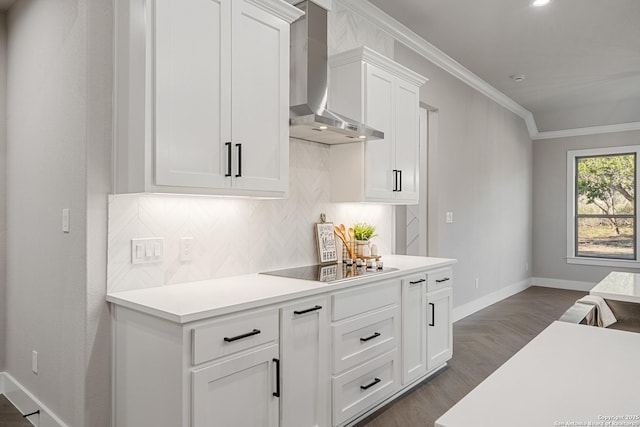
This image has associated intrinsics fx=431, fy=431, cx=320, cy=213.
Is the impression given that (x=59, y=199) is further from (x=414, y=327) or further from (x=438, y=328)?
(x=438, y=328)

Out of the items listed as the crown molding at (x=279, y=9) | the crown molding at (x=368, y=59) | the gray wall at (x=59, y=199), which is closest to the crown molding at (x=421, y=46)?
the crown molding at (x=368, y=59)

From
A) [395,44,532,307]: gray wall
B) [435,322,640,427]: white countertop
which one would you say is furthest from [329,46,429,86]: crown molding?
[435,322,640,427]: white countertop

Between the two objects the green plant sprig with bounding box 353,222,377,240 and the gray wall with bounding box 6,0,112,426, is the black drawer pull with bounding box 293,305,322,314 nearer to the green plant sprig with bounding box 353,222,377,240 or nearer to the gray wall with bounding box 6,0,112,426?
the gray wall with bounding box 6,0,112,426

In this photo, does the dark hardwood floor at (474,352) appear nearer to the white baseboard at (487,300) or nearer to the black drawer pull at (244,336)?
the white baseboard at (487,300)

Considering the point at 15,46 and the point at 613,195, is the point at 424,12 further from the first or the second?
the point at 613,195

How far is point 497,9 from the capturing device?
3.56 m

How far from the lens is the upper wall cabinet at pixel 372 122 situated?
3.03 metres

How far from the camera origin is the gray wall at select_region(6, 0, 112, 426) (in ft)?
6.64

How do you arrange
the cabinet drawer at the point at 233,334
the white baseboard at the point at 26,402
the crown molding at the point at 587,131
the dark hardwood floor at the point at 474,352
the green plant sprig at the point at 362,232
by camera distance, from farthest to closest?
the crown molding at the point at 587,131, the green plant sprig at the point at 362,232, the dark hardwood floor at the point at 474,352, the white baseboard at the point at 26,402, the cabinet drawer at the point at 233,334

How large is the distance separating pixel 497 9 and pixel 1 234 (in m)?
4.09

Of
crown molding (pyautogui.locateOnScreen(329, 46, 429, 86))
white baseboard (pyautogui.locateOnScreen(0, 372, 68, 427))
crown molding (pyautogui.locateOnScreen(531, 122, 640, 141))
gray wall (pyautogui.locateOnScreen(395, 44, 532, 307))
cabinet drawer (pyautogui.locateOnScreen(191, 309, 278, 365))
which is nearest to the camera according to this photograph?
cabinet drawer (pyautogui.locateOnScreen(191, 309, 278, 365))

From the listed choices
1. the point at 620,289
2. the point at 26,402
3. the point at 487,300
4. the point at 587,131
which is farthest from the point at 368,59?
the point at 587,131

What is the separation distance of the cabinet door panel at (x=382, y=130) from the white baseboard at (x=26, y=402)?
7.54 ft

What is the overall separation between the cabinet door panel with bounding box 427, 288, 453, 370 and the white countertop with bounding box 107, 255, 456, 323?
72 centimetres
